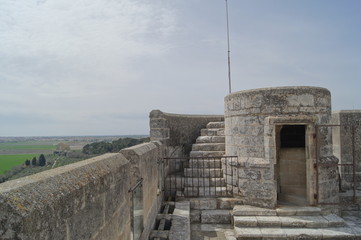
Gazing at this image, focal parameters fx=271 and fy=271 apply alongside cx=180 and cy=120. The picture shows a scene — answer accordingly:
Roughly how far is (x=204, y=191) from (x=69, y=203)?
6.54 metres

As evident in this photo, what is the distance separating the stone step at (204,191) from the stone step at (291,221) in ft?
4.19

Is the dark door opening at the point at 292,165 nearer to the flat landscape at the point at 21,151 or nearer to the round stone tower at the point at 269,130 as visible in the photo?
the round stone tower at the point at 269,130

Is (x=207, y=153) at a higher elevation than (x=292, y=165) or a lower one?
higher

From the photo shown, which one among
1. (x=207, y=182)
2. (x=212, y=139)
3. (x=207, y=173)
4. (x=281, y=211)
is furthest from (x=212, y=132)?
(x=281, y=211)

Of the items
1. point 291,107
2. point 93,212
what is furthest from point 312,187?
point 93,212

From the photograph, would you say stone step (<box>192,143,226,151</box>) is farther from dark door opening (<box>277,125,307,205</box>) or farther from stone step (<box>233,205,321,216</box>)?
stone step (<box>233,205,321,216</box>)

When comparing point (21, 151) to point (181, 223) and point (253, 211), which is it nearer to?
point (181, 223)

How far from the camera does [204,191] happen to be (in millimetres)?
7969

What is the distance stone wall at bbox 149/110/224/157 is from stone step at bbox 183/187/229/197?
1.54 meters

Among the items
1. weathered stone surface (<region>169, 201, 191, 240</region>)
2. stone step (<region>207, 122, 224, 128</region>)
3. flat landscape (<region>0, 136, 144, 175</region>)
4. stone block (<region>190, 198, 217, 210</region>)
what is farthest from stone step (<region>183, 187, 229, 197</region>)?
flat landscape (<region>0, 136, 144, 175</region>)

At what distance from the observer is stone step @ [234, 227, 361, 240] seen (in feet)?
19.8

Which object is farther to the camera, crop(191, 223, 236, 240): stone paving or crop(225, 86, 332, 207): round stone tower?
crop(225, 86, 332, 207): round stone tower

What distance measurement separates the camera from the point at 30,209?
137cm

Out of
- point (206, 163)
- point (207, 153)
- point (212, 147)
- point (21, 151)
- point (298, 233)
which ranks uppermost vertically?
point (212, 147)
